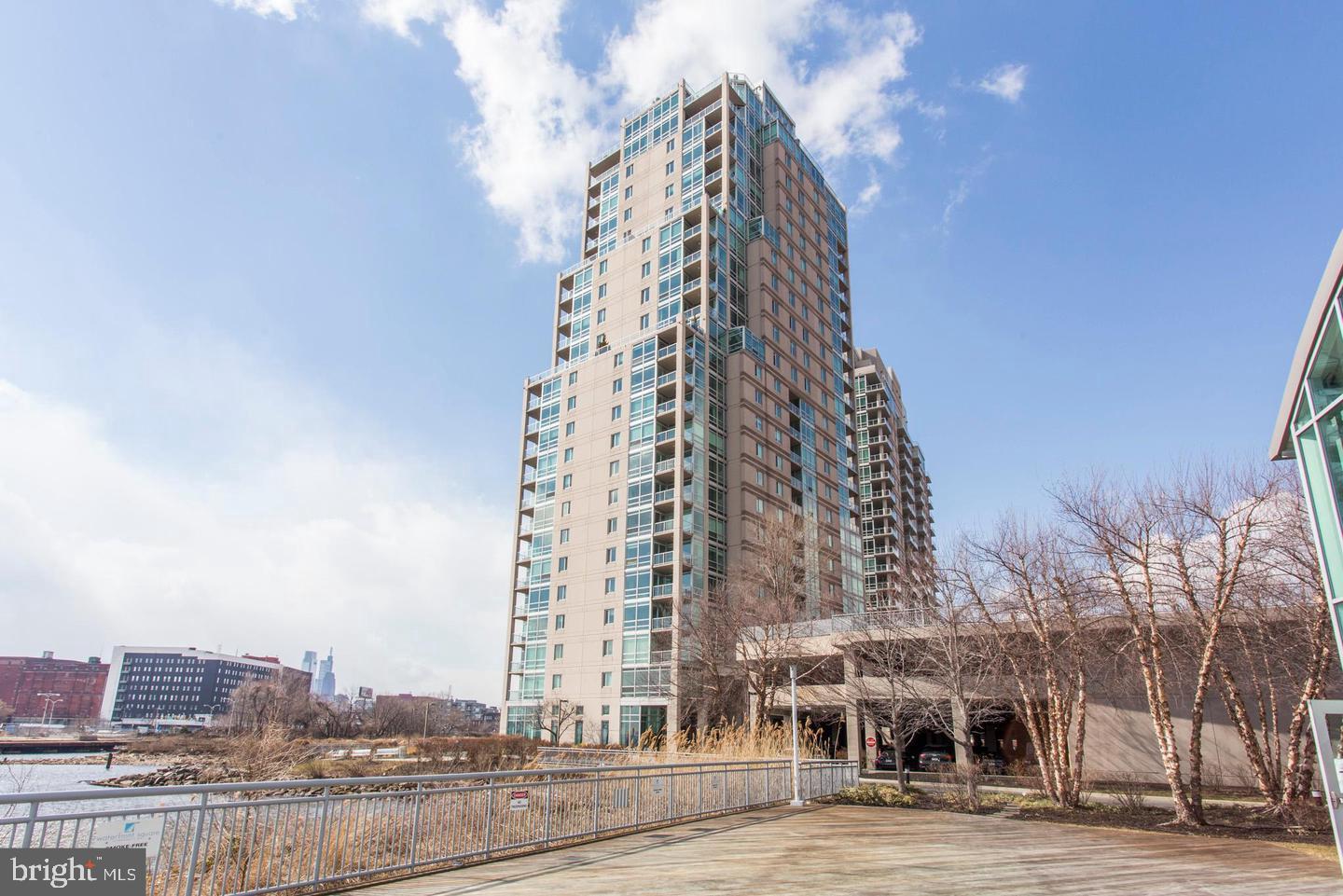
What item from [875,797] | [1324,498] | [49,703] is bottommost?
[49,703]

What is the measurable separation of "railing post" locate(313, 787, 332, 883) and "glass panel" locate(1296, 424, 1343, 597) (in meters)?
13.5

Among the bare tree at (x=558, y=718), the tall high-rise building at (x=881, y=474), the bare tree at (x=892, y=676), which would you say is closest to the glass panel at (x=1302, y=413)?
the bare tree at (x=892, y=676)

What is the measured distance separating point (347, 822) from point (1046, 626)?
19238 millimetres

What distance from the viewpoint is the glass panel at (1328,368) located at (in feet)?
32.9

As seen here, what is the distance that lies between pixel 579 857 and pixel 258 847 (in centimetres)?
428

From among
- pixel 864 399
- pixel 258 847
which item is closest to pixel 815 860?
pixel 258 847

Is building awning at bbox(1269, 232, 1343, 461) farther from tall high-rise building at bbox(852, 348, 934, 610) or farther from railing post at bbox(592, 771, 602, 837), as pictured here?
tall high-rise building at bbox(852, 348, 934, 610)

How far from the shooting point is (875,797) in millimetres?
20016

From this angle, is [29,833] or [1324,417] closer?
[29,833]

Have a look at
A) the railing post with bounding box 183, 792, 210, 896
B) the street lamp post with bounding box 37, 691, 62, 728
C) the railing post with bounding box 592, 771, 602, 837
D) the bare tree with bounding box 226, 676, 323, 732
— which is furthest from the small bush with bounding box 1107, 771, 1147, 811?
the street lamp post with bounding box 37, 691, 62, 728

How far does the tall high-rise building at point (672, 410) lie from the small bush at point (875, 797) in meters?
25.0

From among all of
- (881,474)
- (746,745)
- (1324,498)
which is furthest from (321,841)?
(881,474)

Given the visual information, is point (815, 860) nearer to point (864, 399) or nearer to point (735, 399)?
point (735, 399)

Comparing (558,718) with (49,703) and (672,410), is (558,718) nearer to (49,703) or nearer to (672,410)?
(672,410)
